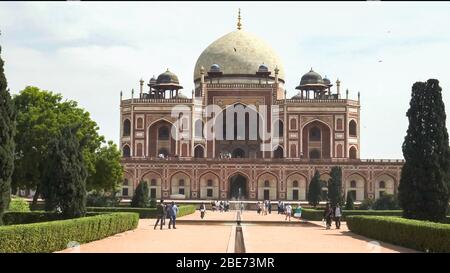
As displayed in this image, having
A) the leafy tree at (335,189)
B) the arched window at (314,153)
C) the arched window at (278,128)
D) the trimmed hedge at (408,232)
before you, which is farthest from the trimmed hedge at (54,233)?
the arched window at (314,153)

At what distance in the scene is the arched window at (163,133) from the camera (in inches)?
2343

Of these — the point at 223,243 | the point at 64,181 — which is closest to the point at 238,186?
the point at 64,181

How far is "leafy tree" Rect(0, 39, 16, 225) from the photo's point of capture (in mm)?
14703

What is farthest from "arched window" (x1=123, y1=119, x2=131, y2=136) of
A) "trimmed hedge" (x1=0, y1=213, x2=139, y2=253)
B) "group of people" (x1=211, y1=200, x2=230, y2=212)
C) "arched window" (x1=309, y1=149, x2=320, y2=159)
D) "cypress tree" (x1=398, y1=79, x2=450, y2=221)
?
"cypress tree" (x1=398, y1=79, x2=450, y2=221)

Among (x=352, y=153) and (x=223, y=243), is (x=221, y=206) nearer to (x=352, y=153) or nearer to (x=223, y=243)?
(x=352, y=153)

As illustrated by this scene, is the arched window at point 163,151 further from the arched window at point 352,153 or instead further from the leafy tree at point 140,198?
the leafy tree at point 140,198

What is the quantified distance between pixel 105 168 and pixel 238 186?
24564 mm

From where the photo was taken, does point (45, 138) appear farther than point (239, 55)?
No

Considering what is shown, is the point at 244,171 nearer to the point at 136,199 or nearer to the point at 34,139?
the point at 136,199

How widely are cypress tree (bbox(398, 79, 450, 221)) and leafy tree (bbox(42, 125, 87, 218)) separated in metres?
8.90

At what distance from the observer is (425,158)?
19.7 m

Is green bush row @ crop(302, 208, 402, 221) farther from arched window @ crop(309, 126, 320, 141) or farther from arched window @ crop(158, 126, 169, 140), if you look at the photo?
arched window @ crop(158, 126, 169, 140)

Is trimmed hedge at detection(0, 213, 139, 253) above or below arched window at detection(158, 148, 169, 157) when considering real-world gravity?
below

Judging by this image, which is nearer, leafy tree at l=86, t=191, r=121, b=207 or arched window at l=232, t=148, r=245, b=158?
leafy tree at l=86, t=191, r=121, b=207
